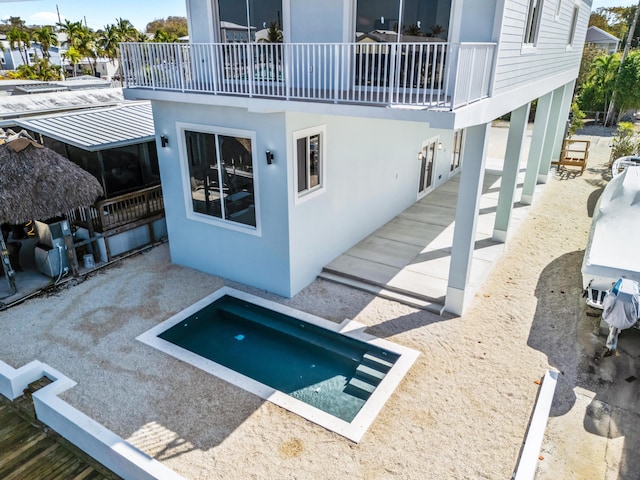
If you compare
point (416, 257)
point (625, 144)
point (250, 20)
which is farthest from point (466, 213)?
point (625, 144)

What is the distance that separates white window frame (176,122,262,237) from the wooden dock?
4.63m

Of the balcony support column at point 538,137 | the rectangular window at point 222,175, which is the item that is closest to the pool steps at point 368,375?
the rectangular window at point 222,175

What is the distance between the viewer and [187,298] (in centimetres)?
912

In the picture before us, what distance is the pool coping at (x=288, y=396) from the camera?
19.8 feet

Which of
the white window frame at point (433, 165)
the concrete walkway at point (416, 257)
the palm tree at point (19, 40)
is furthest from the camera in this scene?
the palm tree at point (19, 40)

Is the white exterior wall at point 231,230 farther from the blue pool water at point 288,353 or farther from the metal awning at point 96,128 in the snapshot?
the metal awning at point 96,128

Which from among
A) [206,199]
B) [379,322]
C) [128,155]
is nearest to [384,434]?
[379,322]

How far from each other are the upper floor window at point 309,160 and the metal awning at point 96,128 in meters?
4.91

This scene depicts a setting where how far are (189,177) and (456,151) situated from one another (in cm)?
1150

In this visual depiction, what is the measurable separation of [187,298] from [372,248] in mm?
4496

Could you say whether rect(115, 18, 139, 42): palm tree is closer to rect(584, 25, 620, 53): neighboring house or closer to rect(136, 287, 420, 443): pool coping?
rect(584, 25, 620, 53): neighboring house

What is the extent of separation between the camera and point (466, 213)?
25.0 feet

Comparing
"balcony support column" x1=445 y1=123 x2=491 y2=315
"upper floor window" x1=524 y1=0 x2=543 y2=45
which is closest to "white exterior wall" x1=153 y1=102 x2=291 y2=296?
"balcony support column" x1=445 y1=123 x2=491 y2=315

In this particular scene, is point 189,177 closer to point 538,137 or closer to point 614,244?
point 614,244
